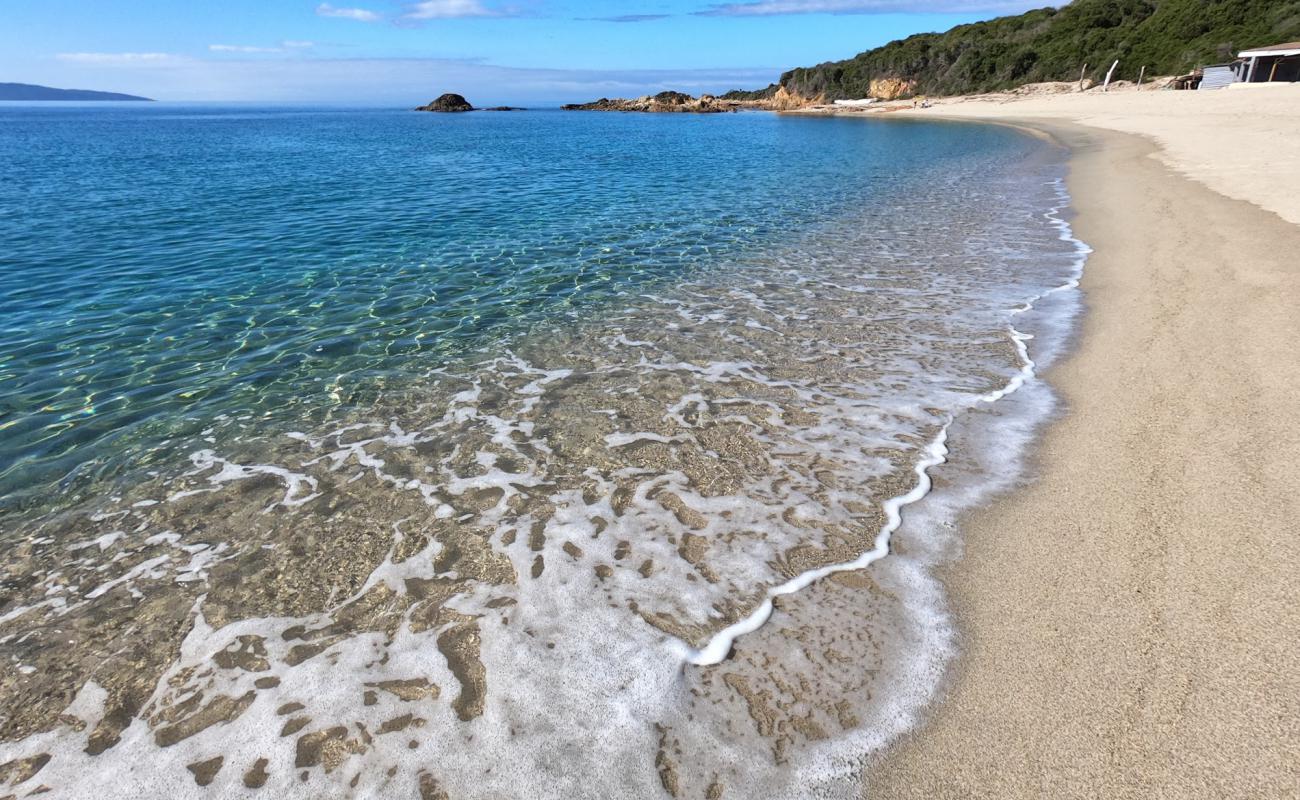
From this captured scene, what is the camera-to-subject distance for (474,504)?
20.3 ft

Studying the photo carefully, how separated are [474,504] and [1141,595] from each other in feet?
18.4

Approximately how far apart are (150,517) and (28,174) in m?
41.3

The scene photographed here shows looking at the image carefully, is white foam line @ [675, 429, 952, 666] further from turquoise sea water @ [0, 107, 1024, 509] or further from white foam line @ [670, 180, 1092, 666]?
turquoise sea water @ [0, 107, 1024, 509]

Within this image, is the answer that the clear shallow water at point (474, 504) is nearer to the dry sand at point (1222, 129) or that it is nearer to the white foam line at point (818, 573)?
the white foam line at point (818, 573)

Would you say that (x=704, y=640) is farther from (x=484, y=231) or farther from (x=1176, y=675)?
(x=484, y=231)

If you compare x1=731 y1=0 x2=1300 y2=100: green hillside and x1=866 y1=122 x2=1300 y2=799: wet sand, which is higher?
x1=731 y1=0 x2=1300 y2=100: green hillside

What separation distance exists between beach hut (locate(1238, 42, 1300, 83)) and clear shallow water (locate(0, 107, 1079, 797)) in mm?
59165

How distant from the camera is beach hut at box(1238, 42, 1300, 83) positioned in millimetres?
51562

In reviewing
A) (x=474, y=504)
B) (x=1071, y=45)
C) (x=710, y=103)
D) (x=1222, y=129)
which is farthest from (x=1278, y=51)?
(x=710, y=103)

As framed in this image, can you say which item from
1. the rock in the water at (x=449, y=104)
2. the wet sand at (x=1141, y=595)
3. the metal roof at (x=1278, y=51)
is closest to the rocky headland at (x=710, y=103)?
the rock in the water at (x=449, y=104)

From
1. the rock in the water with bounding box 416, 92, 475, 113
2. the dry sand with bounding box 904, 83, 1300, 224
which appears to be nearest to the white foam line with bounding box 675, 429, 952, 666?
the dry sand with bounding box 904, 83, 1300, 224

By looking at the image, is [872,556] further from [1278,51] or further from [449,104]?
[449,104]

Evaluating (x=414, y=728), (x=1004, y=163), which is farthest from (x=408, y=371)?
(x=1004, y=163)

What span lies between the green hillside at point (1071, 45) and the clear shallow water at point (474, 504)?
78.2 metres
